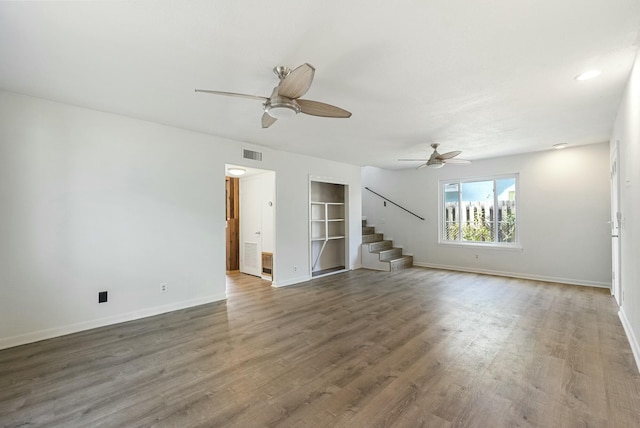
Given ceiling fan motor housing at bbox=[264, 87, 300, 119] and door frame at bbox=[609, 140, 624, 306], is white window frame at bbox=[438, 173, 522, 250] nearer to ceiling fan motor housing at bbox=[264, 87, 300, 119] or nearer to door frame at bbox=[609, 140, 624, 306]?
door frame at bbox=[609, 140, 624, 306]

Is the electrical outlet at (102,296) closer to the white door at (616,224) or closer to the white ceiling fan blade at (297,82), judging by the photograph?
the white ceiling fan blade at (297,82)

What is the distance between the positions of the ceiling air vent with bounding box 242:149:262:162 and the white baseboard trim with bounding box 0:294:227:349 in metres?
2.38

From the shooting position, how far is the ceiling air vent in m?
4.93

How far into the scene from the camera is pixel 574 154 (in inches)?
215

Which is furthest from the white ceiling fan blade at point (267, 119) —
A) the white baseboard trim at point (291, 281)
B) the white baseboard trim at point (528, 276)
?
the white baseboard trim at point (528, 276)

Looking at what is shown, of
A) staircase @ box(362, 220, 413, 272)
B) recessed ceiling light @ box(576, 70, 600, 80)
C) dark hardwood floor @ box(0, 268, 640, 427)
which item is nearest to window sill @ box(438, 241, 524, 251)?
staircase @ box(362, 220, 413, 272)

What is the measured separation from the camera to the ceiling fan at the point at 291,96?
2.11m

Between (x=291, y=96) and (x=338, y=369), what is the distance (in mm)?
2365

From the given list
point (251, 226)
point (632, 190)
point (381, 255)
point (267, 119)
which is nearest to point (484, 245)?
point (381, 255)

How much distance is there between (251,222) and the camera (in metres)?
6.57

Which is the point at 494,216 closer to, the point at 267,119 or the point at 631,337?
the point at 631,337

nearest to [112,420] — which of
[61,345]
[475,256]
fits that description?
[61,345]

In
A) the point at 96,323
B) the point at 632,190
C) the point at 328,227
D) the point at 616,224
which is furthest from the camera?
the point at 328,227

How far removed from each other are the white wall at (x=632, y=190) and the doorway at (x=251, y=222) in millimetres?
4683
